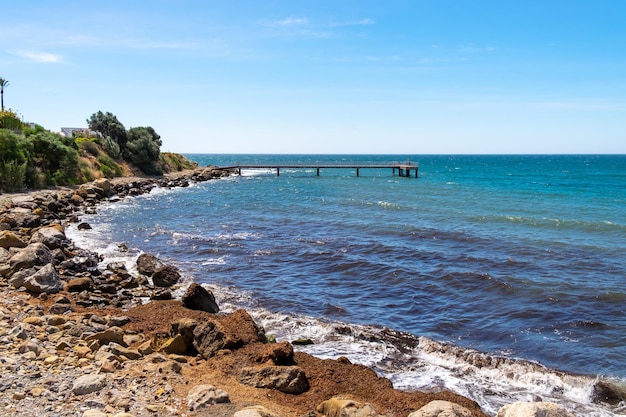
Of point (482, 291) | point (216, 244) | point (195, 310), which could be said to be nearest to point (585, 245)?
point (482, 291)

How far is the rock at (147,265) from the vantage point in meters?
18.8

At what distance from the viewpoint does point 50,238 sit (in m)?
20.5

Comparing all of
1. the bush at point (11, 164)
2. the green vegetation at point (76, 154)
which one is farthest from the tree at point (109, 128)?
the bush at point (11, 164)

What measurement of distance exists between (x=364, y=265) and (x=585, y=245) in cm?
1290

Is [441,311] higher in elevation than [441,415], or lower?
lower

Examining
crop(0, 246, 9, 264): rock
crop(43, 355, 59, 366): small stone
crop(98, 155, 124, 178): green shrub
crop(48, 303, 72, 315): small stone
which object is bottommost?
crop(48, 303, 72, 315): small stone

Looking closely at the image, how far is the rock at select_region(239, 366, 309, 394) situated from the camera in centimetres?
926

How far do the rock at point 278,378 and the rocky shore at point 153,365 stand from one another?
0.02 meters

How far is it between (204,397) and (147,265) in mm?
12109

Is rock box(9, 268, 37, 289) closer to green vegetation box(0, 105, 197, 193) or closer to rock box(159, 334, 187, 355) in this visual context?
rock box(159, 334, 187, 355)

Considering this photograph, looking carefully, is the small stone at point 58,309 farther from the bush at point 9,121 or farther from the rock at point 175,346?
the bush at point 9,121

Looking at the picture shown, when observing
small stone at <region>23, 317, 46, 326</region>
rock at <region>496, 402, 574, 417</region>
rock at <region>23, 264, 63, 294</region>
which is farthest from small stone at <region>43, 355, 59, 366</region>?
rock at <region>496, 402, 574, 417</region>

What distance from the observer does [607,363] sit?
12141 millimetres

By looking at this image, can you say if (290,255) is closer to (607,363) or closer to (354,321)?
(354,321)
